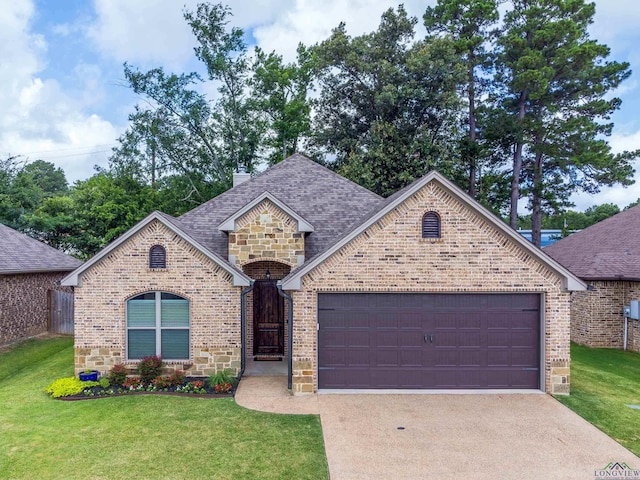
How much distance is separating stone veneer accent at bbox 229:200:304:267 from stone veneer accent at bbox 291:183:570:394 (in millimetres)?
2822

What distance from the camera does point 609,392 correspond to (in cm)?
1007

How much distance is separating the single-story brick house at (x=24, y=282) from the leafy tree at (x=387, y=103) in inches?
636

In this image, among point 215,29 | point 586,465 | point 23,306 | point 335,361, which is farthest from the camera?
point 215,29

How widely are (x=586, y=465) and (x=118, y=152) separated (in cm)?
3288

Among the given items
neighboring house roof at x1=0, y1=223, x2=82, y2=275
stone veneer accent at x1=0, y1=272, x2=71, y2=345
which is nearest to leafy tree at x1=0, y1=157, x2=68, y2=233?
neighboring house roof at x1=0, y1=223, x2=82, y2=275

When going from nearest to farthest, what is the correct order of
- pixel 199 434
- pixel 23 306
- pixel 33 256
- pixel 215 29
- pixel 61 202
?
1. pixel 199 434
2. pixel 23 306
3. pixel 33 256
4. pixel 61 202
5. pixel 215 29

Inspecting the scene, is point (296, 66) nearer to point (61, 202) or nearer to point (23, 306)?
point (61, 202)

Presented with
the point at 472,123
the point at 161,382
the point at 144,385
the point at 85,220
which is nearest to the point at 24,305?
the point at 144,385

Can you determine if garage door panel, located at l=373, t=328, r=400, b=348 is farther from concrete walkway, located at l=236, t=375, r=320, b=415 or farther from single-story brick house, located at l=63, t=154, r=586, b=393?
concrete walkway, located at l=236, t=375, r=320, b=415

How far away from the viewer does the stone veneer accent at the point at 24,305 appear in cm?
1514

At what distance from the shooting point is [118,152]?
101 feet

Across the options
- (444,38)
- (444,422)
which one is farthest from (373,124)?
(444,422)

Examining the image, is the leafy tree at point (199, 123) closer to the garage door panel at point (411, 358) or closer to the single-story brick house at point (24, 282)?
the single-story brick house at point (24, 282)

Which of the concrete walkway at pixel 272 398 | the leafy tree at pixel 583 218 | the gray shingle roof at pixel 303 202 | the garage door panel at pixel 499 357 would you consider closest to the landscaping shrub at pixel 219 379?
the concrete walkway at pixel 272 398
